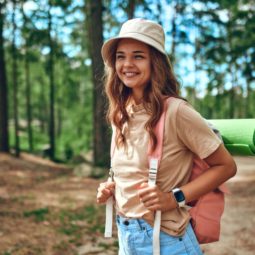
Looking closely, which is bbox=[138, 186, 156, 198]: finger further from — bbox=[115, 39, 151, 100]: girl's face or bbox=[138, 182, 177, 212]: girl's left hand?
bbox=[115, 39, 151, 100]: girl's face

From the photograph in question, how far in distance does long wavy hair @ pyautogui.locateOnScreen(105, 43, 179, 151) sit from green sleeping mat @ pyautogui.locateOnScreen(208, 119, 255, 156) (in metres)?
0.32

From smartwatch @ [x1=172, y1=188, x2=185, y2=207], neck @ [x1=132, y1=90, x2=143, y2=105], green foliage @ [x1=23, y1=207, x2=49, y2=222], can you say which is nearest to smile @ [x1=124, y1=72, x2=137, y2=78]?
neck @ [x1=132, y1=90, x2=143, y2=105]

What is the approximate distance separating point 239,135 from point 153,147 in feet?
1.45

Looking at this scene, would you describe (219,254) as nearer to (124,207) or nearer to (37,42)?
(124,207)

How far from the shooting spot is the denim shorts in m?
1.95

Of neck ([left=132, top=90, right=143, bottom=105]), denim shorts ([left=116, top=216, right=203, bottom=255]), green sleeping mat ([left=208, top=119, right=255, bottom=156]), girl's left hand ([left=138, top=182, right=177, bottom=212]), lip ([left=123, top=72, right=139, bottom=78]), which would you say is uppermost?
lip ([left=123, top=72, right=139, bottom=78])

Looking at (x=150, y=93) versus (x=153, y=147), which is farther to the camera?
(x=150, y=93)

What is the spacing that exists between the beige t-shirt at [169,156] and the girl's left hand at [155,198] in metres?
0.07

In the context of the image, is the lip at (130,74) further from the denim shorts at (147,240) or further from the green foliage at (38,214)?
the green foliage at (38,214)

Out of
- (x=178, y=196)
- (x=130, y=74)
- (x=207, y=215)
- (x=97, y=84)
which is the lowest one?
(x=207, y=215)

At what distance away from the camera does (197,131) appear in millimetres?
1898

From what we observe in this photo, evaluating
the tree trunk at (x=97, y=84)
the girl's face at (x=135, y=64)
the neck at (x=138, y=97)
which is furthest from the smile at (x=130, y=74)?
the tree trunk at (x=97, y=84)

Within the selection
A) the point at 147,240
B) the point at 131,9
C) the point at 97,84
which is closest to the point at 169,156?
the point at 147,240

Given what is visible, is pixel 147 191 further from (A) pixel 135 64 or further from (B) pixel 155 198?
(A) pixel 135 64
